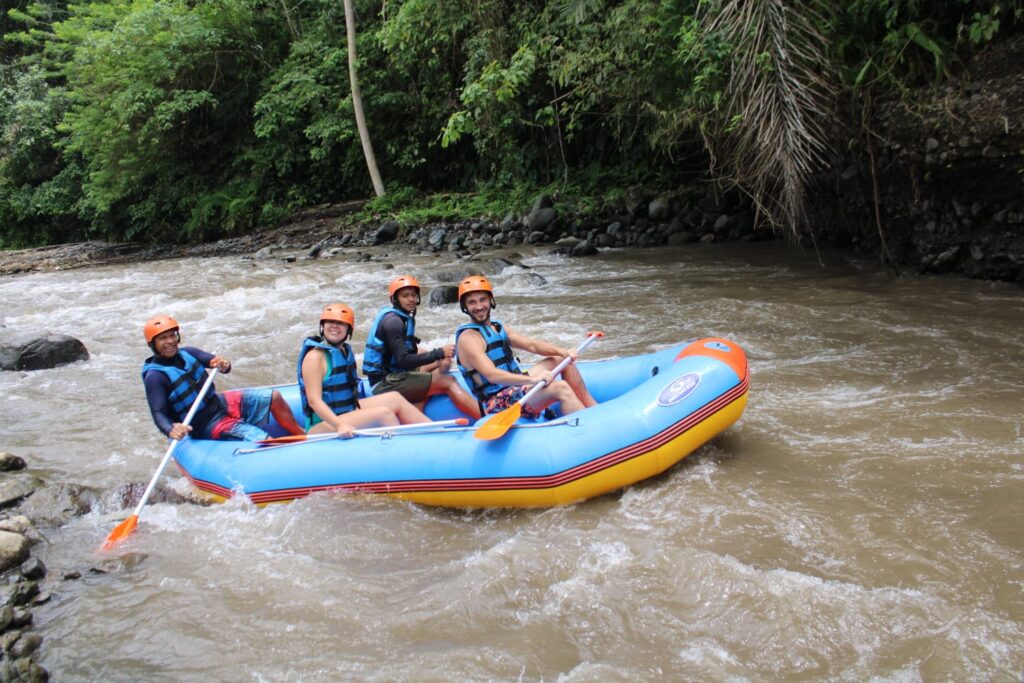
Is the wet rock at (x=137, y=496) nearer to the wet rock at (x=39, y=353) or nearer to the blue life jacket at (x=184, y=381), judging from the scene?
the blue life jacket at (x=184, y=381)

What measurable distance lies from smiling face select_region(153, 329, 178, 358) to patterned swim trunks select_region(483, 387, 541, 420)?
173 centimetres

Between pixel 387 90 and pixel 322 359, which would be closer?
pixel 322 359

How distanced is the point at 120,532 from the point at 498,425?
1.79 m

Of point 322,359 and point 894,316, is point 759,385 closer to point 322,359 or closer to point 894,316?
point 894,316

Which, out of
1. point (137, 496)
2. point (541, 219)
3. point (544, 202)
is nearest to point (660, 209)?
point (541, 219)

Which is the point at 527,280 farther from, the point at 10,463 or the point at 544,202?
the point at 10,463

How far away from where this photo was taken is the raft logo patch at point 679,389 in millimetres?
3798

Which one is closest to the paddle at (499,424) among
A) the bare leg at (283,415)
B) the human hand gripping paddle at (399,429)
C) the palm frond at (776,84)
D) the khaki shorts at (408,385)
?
the human hand gripping paddle at (399,429)

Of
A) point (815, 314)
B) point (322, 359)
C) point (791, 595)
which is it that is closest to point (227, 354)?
point (322, 359)

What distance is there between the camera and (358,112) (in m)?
15.0

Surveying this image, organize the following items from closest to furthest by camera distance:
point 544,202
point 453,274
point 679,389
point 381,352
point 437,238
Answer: point 679,389, point 381,352, point 453,274, point 544,202, point 437,238

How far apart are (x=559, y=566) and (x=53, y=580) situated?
2.10 meters

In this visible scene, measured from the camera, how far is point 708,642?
103 inches

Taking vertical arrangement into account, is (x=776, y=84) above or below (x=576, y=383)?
above
